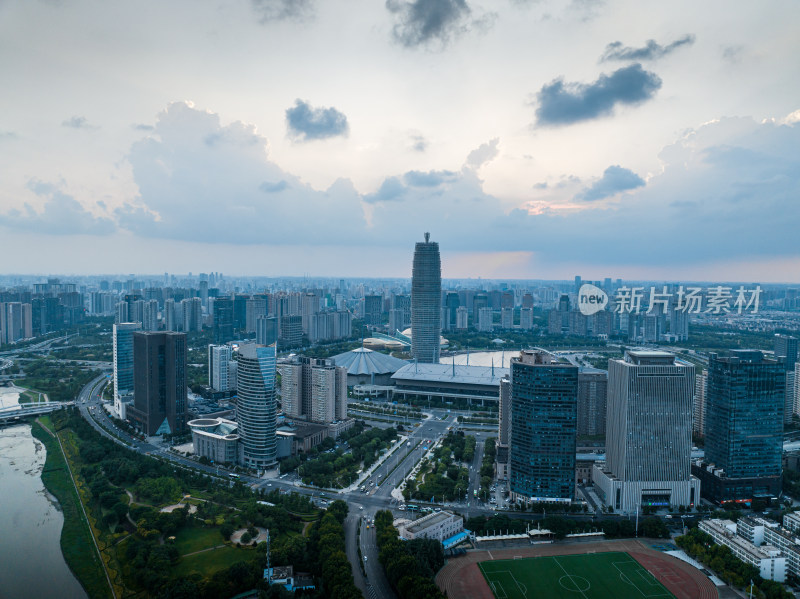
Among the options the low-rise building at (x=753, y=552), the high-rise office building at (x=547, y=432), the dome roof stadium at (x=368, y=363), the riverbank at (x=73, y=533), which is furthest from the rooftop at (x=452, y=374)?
the riverbank at (x=73, y=533)

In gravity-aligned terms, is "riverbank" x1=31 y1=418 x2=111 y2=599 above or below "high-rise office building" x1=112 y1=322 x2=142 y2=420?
below

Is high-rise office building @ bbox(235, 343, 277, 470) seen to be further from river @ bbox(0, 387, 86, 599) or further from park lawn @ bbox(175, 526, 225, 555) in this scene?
river @ bbox(0, 387, 86, 599)

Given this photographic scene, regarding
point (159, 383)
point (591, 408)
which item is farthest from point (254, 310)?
point (591, 408)

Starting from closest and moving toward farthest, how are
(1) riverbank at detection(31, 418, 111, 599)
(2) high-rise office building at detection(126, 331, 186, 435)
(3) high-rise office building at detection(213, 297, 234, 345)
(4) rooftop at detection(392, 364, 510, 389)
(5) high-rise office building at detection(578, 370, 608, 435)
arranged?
1. (1) riverbank at detection(31, 418, 111, 599)
2. (5) high-rise office building at detection(578, 370, 608, 435)
3. (2) high-rise office building at detection(126, 331, 186, 435)
4. (4) rooftop at detection(392, 364, 510, 389)
5. (3) high-rise office building at detection(213, 297, 234, 345)

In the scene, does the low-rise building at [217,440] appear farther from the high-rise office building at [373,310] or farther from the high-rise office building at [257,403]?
the high-rise office building at [373,310]


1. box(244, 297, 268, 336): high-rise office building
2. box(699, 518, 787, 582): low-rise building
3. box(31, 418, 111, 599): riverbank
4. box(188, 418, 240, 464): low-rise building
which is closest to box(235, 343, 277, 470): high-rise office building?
box(188, 418, 240, 464): low-rise building

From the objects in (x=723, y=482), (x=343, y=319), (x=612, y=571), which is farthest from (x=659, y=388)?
(x=343, y=319)

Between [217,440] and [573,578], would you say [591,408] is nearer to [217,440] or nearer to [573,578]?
[573,578]
